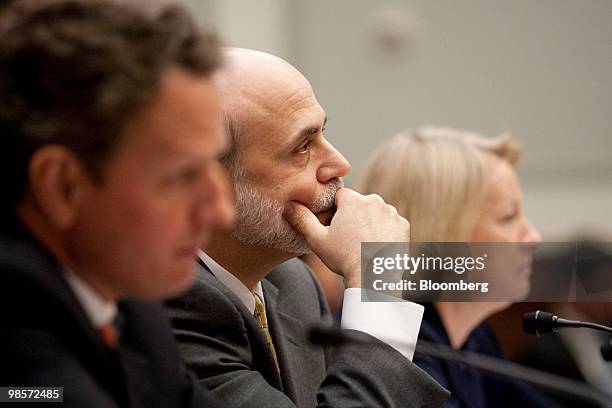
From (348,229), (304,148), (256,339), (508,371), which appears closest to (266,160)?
(304,148)

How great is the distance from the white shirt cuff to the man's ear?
0.64m

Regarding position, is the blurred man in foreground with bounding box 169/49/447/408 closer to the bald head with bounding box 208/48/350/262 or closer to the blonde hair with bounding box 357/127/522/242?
the bald head with bounding box 208/48/350/262

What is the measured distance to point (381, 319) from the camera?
58.2 inches

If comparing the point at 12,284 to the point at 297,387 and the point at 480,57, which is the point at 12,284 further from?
the point at 480,57

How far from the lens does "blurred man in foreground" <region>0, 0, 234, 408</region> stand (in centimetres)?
91

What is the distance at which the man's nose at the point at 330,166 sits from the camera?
1.62 m

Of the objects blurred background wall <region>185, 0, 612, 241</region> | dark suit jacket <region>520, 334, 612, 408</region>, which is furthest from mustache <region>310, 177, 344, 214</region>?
blurred background wall <region>185, 0, 612, 241</region>

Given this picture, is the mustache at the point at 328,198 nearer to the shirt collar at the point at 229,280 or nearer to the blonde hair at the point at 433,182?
the shirt collar at the point at 229,280

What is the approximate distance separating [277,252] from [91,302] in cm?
64

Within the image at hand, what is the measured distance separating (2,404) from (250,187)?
2.35ft

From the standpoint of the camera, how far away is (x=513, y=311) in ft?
9.16


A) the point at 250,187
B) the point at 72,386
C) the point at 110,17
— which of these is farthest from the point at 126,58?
the point at 250,187

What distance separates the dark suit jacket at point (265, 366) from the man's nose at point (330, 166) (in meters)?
0.25

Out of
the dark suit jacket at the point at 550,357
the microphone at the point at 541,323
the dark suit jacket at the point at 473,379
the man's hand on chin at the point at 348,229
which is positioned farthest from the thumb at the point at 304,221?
the dark suit jacket at the point at 550,357
